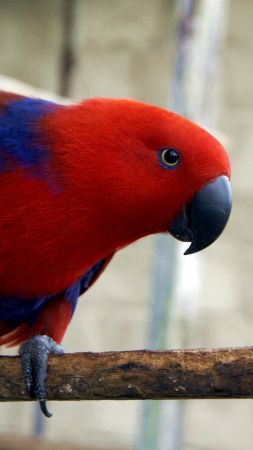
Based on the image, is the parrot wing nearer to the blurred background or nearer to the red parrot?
the red parrot

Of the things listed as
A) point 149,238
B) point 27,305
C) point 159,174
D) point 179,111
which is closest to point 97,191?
point 159,174

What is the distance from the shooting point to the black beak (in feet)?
5.35

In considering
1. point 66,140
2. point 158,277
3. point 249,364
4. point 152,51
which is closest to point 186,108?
point 158,277

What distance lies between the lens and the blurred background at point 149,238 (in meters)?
3.44

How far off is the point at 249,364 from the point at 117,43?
243 centimetres

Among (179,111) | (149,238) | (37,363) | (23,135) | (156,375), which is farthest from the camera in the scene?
(149,238)

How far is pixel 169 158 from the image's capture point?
1661 mm

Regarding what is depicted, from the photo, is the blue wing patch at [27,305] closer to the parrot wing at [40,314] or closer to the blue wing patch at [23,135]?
the parrot wing at [40,314]

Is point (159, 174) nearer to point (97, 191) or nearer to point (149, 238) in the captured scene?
point (97, 191)

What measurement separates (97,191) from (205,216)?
20 centimetres

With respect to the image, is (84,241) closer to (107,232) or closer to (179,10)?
(107,232)

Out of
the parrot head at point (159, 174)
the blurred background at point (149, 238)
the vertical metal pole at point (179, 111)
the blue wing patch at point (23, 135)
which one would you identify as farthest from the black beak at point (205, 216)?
the blurred background at point (149, 238)

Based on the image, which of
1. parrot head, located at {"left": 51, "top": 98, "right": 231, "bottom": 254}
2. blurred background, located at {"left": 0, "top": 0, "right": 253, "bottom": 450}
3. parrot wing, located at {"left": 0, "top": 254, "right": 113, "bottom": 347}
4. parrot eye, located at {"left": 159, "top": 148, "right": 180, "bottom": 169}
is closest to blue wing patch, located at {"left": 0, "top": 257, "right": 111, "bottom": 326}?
parrot wing, located at {"left": 0, "top": 254, "right": 113, "bottom": 347}

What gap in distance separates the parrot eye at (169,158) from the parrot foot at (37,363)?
1.38 ft
